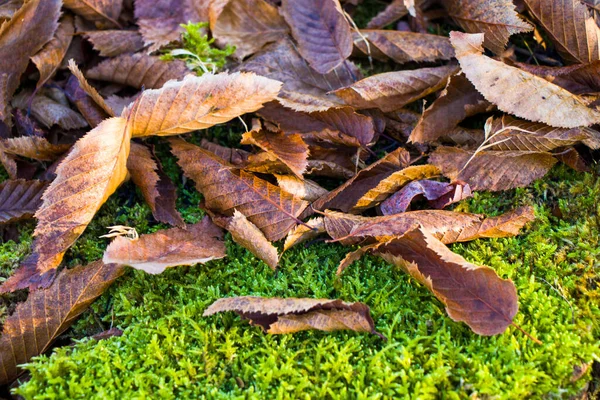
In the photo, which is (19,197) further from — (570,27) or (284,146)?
(570,27)

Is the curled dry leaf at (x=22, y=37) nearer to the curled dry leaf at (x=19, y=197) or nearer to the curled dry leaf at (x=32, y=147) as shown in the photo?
the curled dry leaf at (x=32, y=147)

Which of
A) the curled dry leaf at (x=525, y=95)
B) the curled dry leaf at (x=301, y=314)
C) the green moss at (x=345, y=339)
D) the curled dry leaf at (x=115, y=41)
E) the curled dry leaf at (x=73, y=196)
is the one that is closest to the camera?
the green moss at (x=345, y=339)

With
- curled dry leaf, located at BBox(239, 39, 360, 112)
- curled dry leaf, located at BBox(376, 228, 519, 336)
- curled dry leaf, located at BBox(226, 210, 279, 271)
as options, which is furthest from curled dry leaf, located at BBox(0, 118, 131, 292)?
curled dry leaf, located at BBox(376, 228, 519, 336)

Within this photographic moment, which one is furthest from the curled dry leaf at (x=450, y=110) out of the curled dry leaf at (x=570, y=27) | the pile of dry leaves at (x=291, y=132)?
the curled dry leaf at (x=570, y=27)

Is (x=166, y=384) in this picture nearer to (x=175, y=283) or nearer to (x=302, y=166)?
(x=175, y=283)

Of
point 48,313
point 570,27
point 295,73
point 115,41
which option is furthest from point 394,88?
point 48,313

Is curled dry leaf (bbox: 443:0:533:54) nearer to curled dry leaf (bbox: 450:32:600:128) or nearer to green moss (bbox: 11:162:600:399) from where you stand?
curled dry leaf (bbox: 450:32:600:128)
